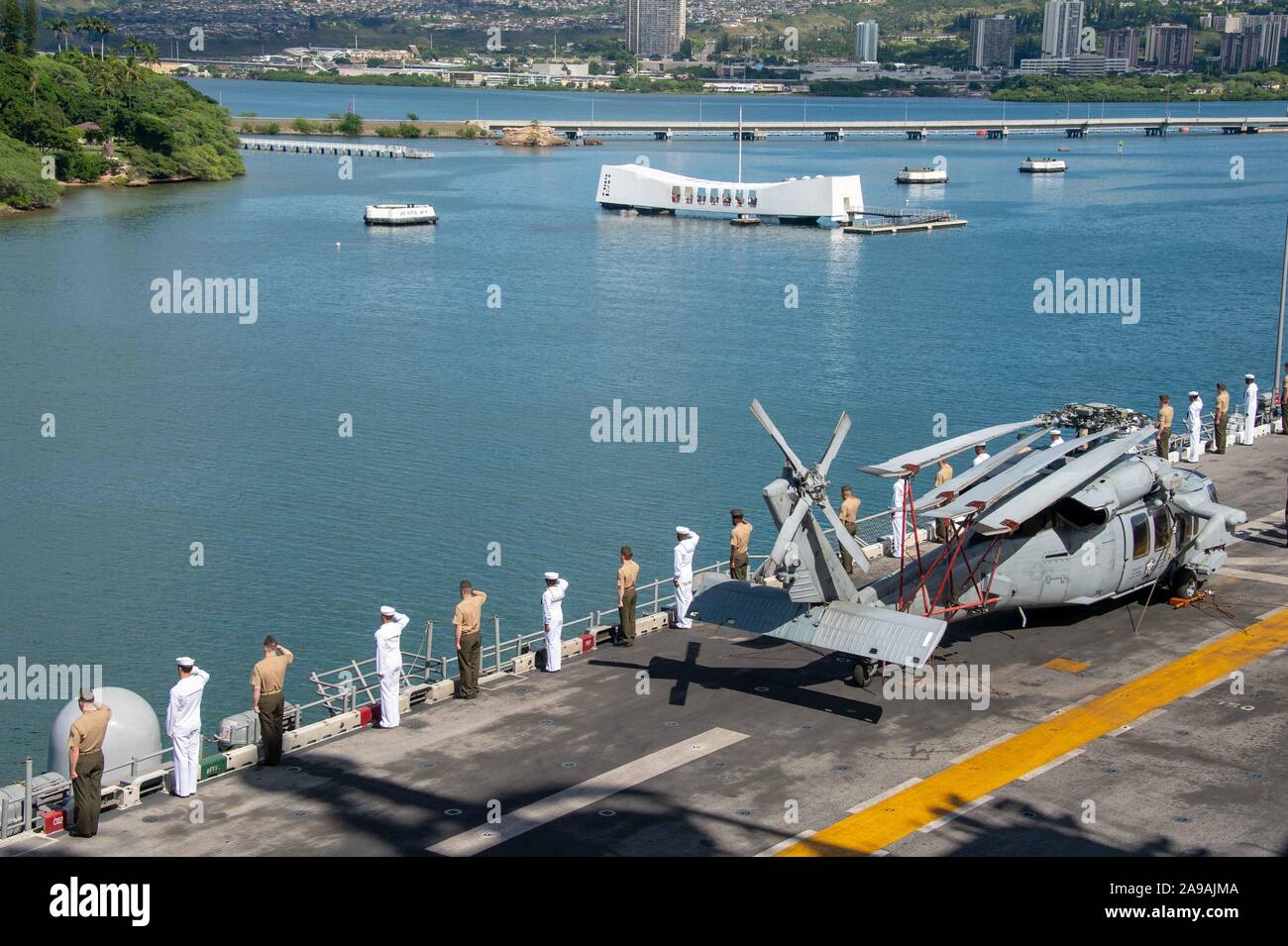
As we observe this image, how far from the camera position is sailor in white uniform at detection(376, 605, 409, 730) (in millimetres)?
24891

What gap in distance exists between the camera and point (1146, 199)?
163 m

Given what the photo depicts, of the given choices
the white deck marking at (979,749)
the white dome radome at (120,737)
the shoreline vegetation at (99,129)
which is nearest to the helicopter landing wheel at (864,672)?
the white deck marking at (979,749)

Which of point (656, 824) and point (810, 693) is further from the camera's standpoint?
point (810, 693)

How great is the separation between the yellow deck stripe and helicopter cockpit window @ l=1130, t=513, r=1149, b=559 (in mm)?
2273

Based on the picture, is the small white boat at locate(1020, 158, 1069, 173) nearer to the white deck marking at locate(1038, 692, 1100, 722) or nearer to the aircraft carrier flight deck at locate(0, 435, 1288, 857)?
the aircraft carrier flight deck at locate(0, 435, 1288, 857)

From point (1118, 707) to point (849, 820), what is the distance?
23.6 ft

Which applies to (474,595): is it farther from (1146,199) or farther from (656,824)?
(1146,199)

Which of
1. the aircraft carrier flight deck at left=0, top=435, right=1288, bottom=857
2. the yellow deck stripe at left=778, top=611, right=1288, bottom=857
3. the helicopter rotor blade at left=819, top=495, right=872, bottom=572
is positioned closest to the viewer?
the aircraft carrier flight deck at left=0, top=435, right=1288, bottom=857

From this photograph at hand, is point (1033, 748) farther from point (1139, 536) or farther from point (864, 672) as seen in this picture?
point (1139, 536)

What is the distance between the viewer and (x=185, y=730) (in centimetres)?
2195

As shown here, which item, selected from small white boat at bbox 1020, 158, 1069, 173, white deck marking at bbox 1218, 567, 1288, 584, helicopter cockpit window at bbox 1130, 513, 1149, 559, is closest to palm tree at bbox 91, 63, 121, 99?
small white boat at bbox 1020, 158, 1069, 173

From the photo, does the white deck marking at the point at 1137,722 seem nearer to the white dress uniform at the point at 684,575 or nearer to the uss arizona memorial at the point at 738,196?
the white dress uniform at the point at 684,575
